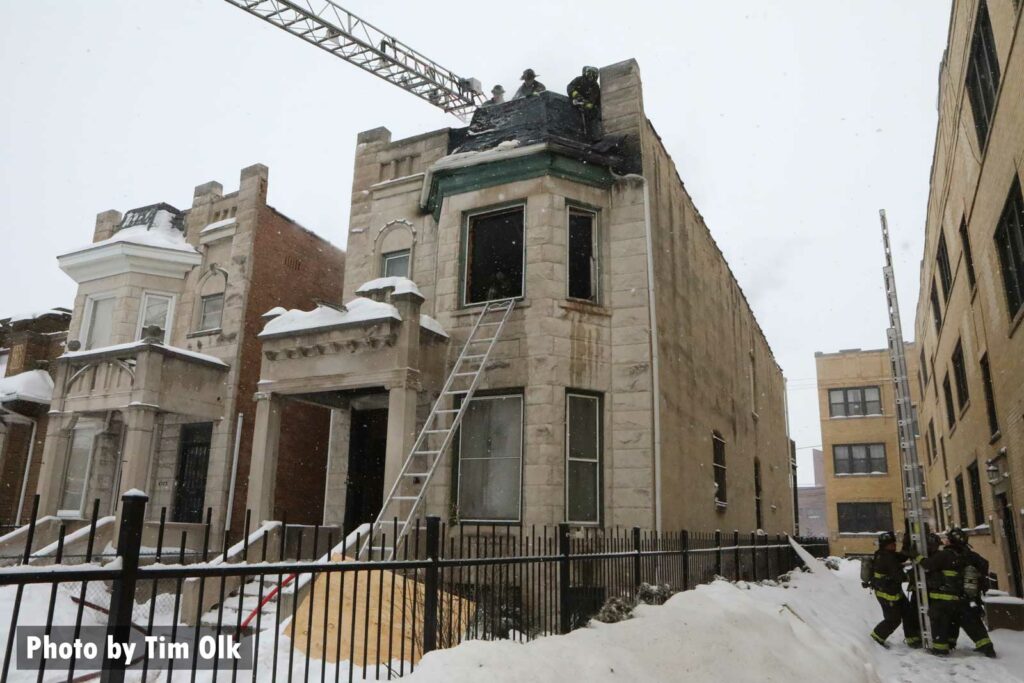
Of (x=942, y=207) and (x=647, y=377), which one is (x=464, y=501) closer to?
(x=647, y=377)

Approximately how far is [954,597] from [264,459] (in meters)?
11.2

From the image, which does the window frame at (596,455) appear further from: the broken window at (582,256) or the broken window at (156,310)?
the broken window at (156,310)

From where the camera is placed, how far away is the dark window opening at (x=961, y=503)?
21.7 meters

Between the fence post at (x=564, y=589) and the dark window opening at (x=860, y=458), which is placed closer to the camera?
the fence post at (x=564, y=589)

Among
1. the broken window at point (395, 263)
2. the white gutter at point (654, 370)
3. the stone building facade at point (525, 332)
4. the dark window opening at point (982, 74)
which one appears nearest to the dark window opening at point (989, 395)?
the dark window opening at point (982, 74)

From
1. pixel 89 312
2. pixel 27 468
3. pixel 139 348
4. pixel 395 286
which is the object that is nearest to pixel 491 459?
pixel 395 286

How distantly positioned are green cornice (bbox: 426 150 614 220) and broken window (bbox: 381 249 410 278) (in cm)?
157

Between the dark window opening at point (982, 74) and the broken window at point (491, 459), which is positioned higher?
the dark window opening at point (982, 74)

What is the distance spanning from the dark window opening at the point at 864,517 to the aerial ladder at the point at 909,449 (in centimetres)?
3177

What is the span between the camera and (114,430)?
1861cm

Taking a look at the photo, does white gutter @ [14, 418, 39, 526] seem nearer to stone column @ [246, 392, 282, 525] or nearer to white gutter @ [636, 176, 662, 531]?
stone column @ [246, 392, 282, 525]

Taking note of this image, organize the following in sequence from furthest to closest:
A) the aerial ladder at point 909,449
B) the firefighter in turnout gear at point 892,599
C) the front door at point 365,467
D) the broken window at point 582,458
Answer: the front door at point 365,467
the broken window at point 582,458
the firefighter in turnout gear at point 892,599
the aerial ladder at point 909,449

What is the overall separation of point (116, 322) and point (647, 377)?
46.1 feet

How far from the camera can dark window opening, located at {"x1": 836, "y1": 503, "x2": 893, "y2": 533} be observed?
40.8 m
